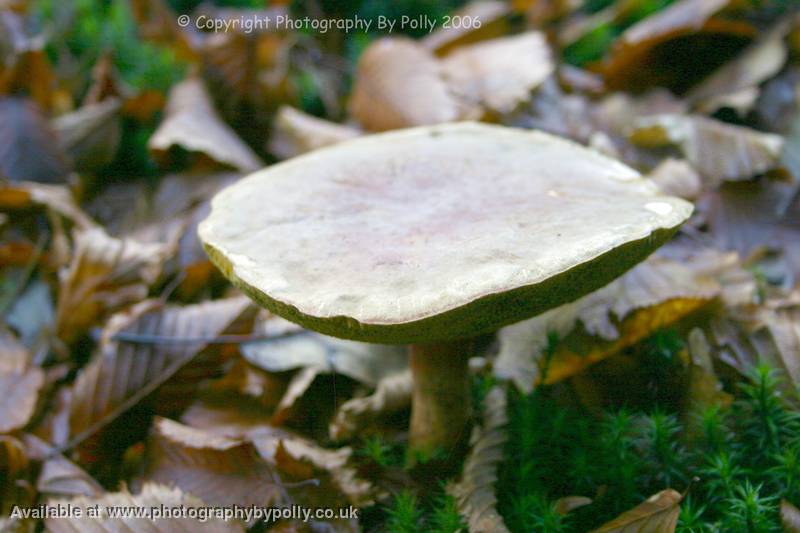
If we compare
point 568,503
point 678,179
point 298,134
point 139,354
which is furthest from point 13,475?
point 678,179

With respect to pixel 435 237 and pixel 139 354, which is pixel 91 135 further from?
pixel 435 237

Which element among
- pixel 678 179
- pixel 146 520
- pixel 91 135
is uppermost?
pixel 678 179

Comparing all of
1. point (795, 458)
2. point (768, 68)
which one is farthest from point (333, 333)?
point (768, 68)

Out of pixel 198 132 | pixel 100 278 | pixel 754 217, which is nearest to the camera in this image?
pixel 100 278

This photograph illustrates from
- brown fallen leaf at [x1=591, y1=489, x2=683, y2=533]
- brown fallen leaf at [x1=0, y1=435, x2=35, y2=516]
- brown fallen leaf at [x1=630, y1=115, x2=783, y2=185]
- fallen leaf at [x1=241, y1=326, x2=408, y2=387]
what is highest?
brown fallen leaf at [x1=630, y1=115, x2=783, y2=185]

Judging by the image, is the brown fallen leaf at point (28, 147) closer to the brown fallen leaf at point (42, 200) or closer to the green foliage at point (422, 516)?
the brown fallen leaf at point (42, 200)

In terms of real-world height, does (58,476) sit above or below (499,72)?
below

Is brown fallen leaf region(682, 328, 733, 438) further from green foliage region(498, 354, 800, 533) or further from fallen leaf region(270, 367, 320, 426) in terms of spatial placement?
fallen leaf region(270, 367, 320, 426)

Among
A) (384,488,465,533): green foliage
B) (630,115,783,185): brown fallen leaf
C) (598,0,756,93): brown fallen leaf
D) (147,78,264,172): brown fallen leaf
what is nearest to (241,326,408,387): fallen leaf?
(384,488,465,533): green foliage
